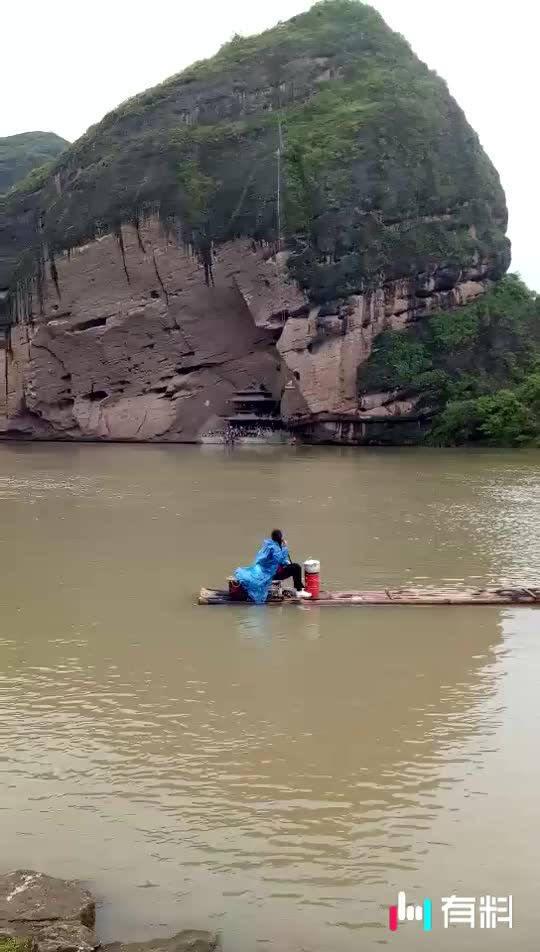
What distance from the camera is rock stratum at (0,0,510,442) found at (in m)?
36.2

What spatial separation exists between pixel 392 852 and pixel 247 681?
96.3 inches

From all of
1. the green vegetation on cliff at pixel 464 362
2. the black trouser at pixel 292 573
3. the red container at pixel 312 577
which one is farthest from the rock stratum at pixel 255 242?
the red container at pixel 312 577

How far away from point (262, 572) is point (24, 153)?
64.7 metres

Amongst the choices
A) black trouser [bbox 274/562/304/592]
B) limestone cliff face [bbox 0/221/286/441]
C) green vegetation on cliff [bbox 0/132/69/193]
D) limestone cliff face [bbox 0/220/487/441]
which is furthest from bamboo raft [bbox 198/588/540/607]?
green vegetation on cliff [bbox 0/132/69/193]

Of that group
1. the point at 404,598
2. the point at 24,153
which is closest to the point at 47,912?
the point at 404,598

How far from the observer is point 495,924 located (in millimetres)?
3348

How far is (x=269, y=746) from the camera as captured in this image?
4965 mm

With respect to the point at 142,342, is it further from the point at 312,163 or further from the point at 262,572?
the point at 262,572

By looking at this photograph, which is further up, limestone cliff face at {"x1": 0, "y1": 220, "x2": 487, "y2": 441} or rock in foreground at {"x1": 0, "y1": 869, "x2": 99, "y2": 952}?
limestone cliff face at {"x1": 0, "y1": 220, "x2": 487, "y2": 441}
